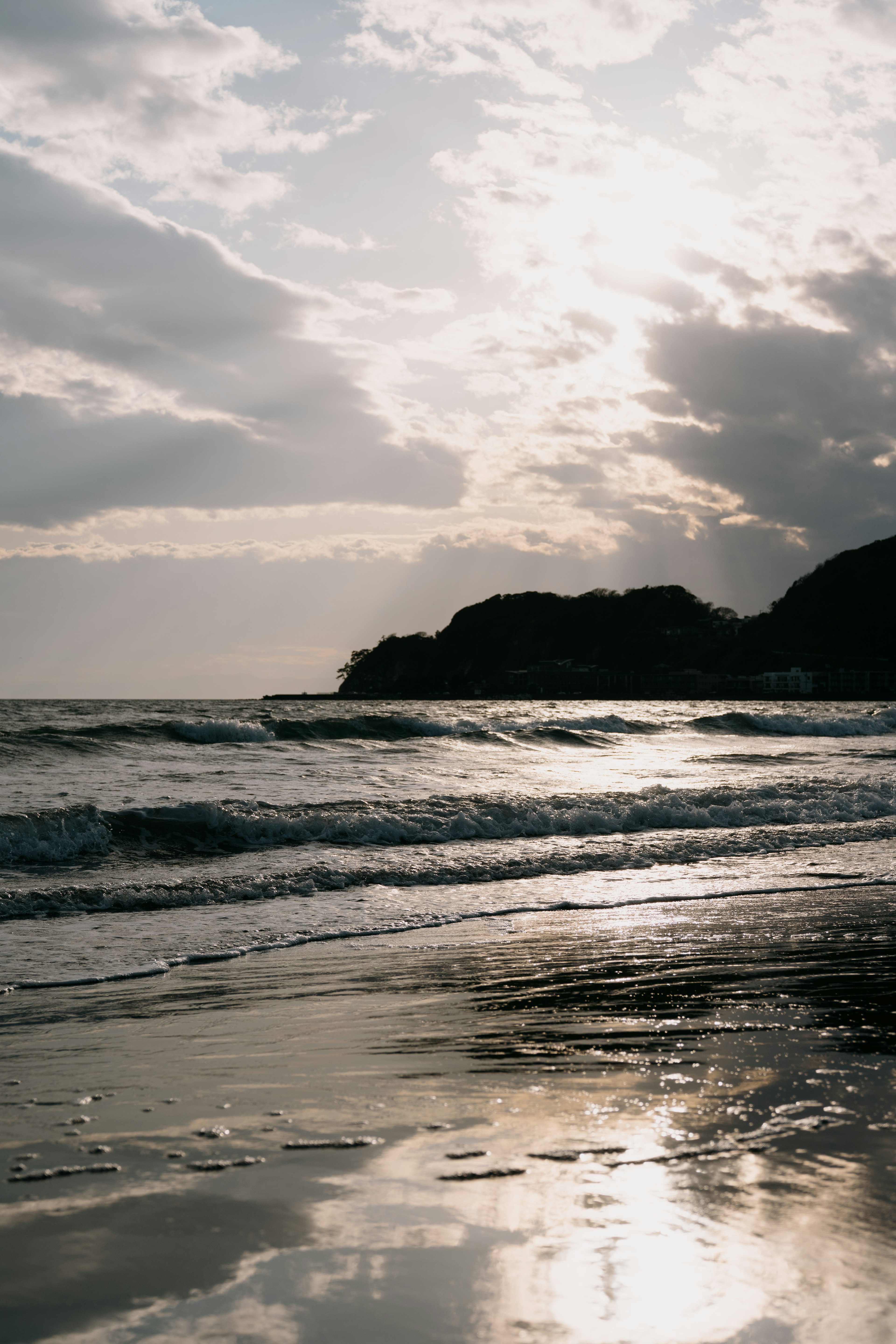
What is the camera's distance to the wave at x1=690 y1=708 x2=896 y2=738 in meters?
44.0

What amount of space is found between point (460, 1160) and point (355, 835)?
1083 cm

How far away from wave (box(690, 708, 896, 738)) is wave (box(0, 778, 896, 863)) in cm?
2532

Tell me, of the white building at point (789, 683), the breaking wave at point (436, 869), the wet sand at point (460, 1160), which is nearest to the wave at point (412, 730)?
the breaking wave at point (436, 869)

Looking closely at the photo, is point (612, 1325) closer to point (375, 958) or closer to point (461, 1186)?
point (461, 1186)

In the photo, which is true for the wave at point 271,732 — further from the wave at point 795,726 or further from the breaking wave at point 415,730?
the wave at point 795,726

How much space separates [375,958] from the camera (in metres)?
7.82

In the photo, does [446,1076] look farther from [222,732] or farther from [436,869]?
[222,732]

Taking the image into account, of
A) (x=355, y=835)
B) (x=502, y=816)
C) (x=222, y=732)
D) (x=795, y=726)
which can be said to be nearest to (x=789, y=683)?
(x=795, y=726)

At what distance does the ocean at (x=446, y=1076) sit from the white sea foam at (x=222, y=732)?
1491cm

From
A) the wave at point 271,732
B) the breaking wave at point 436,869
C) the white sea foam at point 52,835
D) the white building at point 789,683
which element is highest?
the white building at point 789,683

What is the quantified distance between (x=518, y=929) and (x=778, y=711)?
56.1 m

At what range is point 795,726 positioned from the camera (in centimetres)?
4503

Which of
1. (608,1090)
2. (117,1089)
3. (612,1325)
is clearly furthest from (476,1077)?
(612,1325)

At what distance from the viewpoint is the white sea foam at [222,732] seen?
29.8 metres
